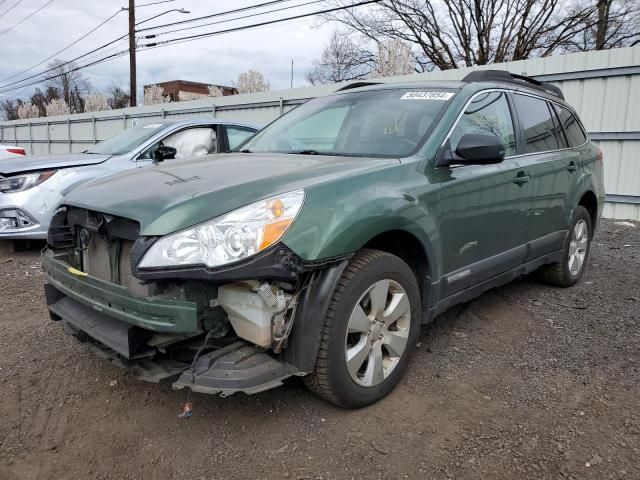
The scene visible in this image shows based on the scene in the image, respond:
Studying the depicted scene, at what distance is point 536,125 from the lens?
399 cm

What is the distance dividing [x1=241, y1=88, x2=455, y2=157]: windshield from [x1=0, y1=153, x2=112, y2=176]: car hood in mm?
2895

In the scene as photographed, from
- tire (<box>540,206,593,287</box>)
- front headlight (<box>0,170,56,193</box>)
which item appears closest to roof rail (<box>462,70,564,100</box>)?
tire (<box>540,206,593,287</box>)

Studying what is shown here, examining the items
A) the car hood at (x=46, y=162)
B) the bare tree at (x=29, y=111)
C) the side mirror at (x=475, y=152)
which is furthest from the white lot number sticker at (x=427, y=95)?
the bare tree at (x=29, y=111)

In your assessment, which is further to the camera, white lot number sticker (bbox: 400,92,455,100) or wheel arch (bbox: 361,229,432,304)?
white lot number sticker (bbox: 400,92,455,100)

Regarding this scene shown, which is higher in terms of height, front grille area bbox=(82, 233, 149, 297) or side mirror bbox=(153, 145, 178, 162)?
side mirror bbox=(153, 145, 178, 162)

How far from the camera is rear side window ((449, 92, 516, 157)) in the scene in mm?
3146

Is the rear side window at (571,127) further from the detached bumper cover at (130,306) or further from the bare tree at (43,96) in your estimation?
the bare tree at (43,96)

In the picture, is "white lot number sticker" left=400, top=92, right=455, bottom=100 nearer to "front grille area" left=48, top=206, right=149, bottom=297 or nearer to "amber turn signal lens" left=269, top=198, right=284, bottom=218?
"amber turn signal lens" left=269, top=198, right=284, bottom=218

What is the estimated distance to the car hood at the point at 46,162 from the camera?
5.47m

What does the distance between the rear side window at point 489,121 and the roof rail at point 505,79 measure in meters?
0.16

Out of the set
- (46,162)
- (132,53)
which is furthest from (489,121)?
(132,53)

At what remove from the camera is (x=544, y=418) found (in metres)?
2.54

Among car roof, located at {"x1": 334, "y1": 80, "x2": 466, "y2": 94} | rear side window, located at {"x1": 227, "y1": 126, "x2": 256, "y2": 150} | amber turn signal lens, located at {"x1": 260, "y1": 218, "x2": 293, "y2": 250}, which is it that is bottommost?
amber turn signal lens, located at {"x1": 260, "y1": 218, "x2": 293, "y2": 250}

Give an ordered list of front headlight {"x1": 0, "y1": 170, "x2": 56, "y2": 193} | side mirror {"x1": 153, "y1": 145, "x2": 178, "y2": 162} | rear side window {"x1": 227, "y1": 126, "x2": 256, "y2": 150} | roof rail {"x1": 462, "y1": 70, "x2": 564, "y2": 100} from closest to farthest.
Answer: roof rail {"x1": 462, "y1": 70, "x2": 564, "y2": 100} → side mirror {"x1": 153, "y1": 145, "x2": 178, "y2": 162} → front headlight {"x1": 0, "y1": 170, "x2": 56, "y2": 193} → rear side window {"x1": 227, "y1": 126, "x2": 256, "y2": 150}
